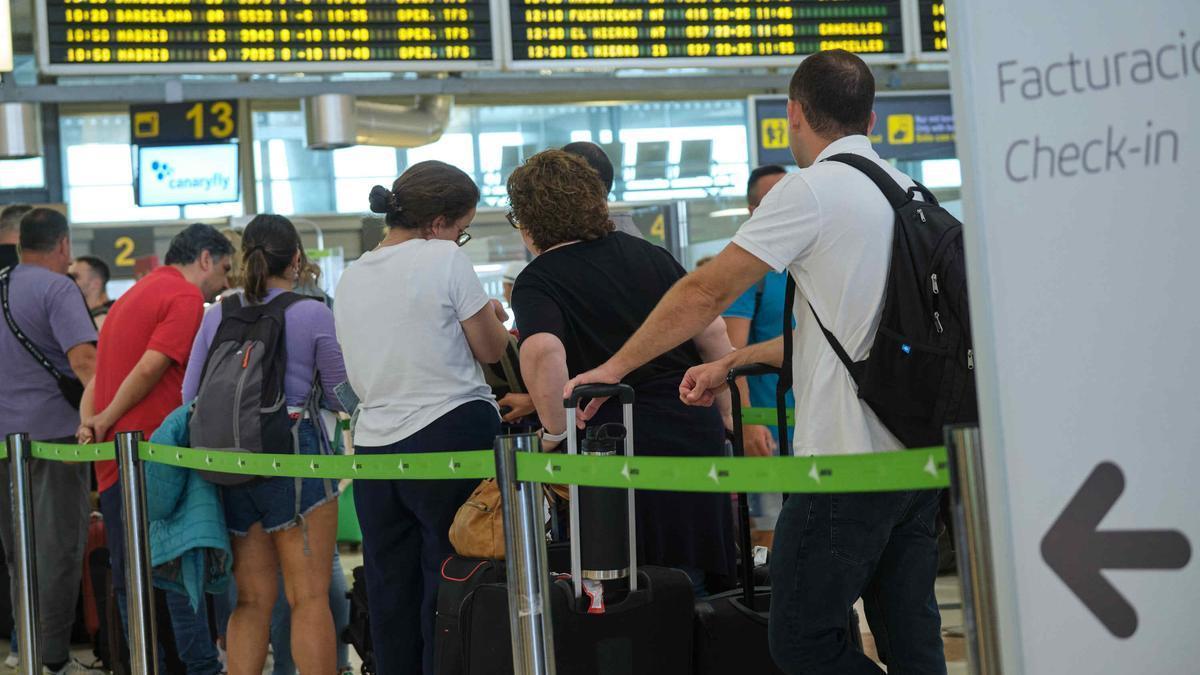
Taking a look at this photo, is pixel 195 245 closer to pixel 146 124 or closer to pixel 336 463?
pixel 336 463

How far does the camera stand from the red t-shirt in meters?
4.15

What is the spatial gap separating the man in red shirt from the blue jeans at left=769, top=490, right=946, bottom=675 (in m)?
2.36

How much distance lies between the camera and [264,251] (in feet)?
12.2

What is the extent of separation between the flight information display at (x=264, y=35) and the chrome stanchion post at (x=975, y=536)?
470cm

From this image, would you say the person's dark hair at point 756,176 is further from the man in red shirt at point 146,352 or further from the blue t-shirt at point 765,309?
the man in red shirt at point 146,352

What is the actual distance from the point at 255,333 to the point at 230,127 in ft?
12.0

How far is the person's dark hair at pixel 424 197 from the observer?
322cm

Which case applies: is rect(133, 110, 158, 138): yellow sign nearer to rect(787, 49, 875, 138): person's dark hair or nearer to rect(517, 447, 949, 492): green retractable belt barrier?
rect(517, 447, 949, 492): green retractable belt barrier

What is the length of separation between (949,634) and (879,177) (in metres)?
2.88

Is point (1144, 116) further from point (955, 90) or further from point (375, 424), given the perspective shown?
point (375, 424)

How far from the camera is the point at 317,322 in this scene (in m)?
3.71

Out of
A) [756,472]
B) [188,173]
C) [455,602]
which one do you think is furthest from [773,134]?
[756,472]

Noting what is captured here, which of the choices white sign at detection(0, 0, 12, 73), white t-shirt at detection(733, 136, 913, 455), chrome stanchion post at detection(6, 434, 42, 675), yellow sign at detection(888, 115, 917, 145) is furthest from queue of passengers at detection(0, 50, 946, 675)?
yellow sign at detection(888, 115, 917, 145)

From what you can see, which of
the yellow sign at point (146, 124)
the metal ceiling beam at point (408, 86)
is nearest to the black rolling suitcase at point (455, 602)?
the metal ceiling beam at point (408, 86)
